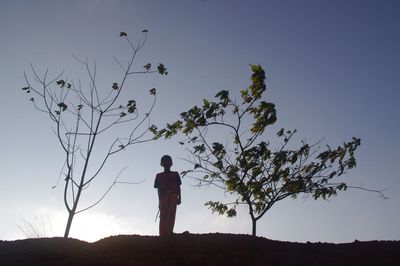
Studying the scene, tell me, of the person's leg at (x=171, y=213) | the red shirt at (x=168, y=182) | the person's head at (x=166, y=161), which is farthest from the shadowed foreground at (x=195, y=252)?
the person's head at (x=166, y=161)

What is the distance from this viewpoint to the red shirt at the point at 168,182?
8.04 meters

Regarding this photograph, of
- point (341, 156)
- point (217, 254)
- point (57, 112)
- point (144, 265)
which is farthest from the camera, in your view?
point (341, 156)

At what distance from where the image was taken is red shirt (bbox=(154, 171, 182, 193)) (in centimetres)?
804

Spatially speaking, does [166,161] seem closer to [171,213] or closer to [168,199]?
[168,199]

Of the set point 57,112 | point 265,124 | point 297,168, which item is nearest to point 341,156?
point 297,168

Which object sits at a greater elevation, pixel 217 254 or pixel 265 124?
pixel 265 124

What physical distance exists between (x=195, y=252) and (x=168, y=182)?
181cm

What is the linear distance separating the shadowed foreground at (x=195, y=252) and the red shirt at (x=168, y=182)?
3.24ft

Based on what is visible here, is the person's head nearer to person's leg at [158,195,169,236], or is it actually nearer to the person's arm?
the person's arm

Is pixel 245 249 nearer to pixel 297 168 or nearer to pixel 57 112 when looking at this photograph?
pixel 297 168

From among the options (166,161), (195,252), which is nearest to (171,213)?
(166,161)

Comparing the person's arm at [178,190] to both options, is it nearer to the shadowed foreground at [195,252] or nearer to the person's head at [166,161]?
the person's head at [166,161]

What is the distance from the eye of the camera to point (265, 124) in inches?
327

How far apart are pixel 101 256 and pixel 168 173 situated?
A: 2209 mm
